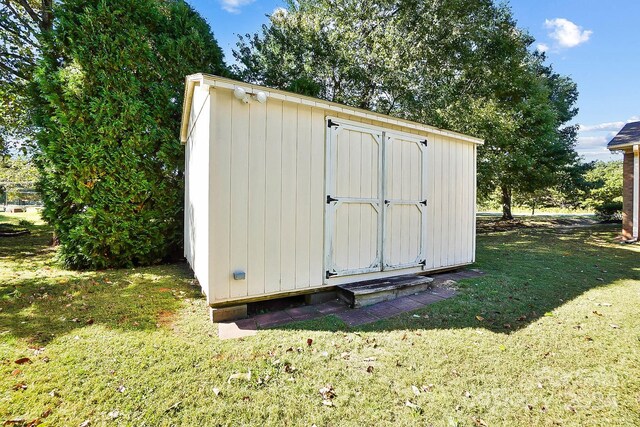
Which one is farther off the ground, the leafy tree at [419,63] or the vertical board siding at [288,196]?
the leafy tree at [419,63]

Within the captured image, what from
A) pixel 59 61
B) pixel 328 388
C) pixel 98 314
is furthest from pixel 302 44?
pixel 328 388

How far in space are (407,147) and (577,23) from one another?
35.3 feet

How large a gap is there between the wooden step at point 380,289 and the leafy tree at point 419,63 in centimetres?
693

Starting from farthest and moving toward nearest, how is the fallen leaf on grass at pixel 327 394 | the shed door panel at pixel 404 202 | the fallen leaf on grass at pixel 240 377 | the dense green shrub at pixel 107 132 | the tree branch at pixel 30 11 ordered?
the tree branch at pixel 30 11
the dense green shrub at pixel 107 132
the shed door panel at pixel 404 202
the fallen leaf on grass at pixel 240 377
the fallen leaf on grass at pixel 327 394

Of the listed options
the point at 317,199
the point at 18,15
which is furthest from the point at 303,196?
the point at 18,15

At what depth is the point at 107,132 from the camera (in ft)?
17.6

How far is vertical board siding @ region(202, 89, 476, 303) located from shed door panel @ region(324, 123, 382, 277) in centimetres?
1

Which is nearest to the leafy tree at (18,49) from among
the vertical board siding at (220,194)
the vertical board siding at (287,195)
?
the vertical board siding at (220,194)

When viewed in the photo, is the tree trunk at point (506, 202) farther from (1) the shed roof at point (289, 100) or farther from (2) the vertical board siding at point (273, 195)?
(2) the vertical board siding at point (273, 195)

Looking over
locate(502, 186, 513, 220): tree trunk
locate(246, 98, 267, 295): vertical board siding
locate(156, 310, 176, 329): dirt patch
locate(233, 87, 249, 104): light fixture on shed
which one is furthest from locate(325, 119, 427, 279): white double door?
locate(502, 186, 513, 220): tree trunk

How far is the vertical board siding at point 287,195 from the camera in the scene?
3.14 m

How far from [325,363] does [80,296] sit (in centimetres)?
366

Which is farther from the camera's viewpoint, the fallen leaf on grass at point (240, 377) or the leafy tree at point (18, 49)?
the leafy tree at point (18, 49)

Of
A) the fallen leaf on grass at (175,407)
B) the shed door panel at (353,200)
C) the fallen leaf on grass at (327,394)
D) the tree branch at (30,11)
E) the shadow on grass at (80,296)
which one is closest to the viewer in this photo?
the fallen leaf on grass at (175,407)
